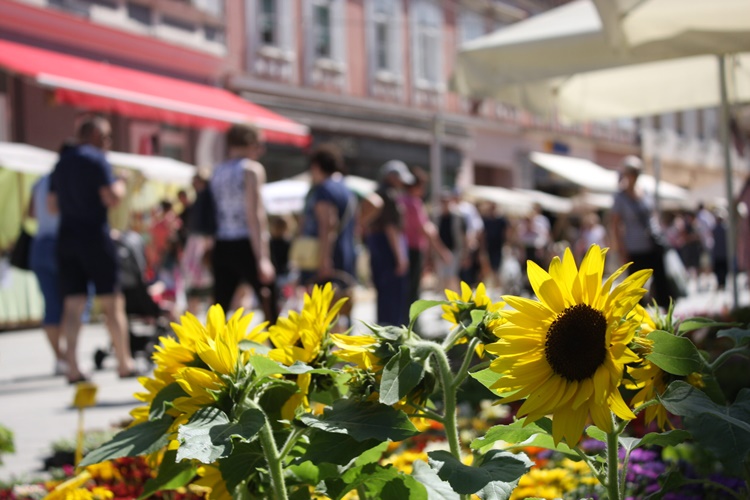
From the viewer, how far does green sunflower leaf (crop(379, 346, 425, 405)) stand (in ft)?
4.87

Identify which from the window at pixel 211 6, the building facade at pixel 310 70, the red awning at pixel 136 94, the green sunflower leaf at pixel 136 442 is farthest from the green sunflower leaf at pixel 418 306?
the window at pixel 211 6

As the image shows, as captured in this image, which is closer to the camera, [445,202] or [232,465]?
[232,465]

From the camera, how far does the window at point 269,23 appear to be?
78.8ft

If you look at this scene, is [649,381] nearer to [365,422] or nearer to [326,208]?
[365,422]

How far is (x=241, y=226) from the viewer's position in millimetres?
7523

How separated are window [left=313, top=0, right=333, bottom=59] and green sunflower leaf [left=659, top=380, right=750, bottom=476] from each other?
24.7m

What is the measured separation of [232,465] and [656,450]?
241 centimetres

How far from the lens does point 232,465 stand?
1617 millimetres

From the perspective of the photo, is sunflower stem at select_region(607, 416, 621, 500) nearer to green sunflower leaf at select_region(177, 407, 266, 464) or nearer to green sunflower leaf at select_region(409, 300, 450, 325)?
green sunflower leaf at select_region(409, 300, 450, 325)

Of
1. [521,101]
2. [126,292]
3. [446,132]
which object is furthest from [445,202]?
[446,132]

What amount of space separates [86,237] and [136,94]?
988 cm

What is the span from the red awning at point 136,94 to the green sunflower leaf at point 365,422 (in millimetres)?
14258

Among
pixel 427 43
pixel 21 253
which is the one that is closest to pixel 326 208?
pixel 21 253

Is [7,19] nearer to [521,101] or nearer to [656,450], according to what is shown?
[521,101]
